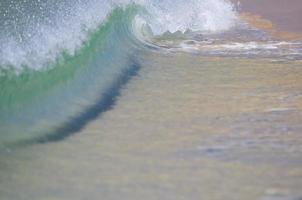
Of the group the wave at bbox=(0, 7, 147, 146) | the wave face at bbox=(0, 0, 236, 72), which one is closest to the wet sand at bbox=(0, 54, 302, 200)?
the wave at bbox=(0, 7, 147, 146)

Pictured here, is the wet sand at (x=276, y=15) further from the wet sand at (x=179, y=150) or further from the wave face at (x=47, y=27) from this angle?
the wet sand at (x=179, y=150)

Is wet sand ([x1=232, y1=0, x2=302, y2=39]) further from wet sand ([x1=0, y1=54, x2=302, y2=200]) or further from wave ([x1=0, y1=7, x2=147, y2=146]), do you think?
wet sand ([x1=0, y1=54, x2=302, y2=200])

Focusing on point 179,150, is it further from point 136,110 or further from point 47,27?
point 47,27

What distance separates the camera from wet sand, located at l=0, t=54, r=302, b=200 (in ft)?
13.2

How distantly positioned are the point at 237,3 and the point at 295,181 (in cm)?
924

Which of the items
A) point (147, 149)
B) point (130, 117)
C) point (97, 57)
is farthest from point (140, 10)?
point (147, 149)

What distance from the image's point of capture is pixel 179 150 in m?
4.68

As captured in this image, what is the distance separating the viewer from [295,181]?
4141mm

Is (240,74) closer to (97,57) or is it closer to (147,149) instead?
(97,57)

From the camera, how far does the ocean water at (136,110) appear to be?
414 cm

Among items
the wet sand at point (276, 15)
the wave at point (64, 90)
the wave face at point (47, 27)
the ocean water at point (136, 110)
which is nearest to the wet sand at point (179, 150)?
the ocean water at point (136, 110)

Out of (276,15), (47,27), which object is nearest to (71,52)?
(47,27)

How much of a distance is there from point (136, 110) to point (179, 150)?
1078 millimetres

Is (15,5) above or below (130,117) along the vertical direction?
above
